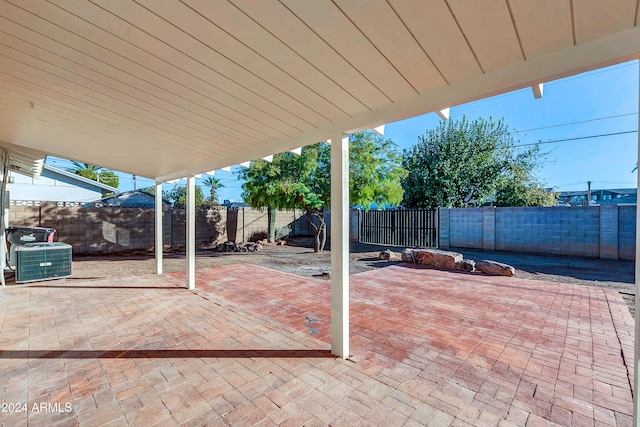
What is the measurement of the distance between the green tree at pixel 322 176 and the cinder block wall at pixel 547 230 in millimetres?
3008

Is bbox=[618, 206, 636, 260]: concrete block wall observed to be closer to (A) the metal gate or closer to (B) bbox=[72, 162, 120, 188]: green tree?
(A) the metal gate

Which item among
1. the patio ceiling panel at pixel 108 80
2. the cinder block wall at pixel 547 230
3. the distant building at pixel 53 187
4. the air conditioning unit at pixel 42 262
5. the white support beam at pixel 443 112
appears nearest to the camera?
the patio ceiling panel at pixel 108 80

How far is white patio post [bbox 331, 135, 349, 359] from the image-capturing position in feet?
8.48

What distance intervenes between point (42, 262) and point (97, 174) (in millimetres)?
23435

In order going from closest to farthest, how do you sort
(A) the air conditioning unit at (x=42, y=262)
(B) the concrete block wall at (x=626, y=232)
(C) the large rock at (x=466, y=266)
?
(A) the air conditioning unit at (x=42, y=262), (C) the large rock at (x=466, y=266), (B) the concrete block wall at (x=626, y=232)

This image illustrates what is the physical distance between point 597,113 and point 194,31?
13.8 m

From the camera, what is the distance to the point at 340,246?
2617 mm

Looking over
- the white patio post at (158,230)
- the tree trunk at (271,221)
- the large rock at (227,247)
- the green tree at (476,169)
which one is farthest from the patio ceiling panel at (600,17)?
the green tree at (476,169)

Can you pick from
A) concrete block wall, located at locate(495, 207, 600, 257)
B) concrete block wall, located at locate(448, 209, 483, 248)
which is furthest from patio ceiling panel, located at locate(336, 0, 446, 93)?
concrete block wall, located at locate(448, 209, 483, 248)

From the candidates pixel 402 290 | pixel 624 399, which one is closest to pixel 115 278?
pixel 402 290

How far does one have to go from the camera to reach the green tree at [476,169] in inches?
477

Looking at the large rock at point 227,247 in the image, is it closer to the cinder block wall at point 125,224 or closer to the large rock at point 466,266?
the cinder block wall at point 125,224

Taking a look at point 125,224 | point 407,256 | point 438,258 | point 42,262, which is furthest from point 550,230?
point 125,224

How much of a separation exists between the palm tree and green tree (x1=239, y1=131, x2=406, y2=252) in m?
17.0
